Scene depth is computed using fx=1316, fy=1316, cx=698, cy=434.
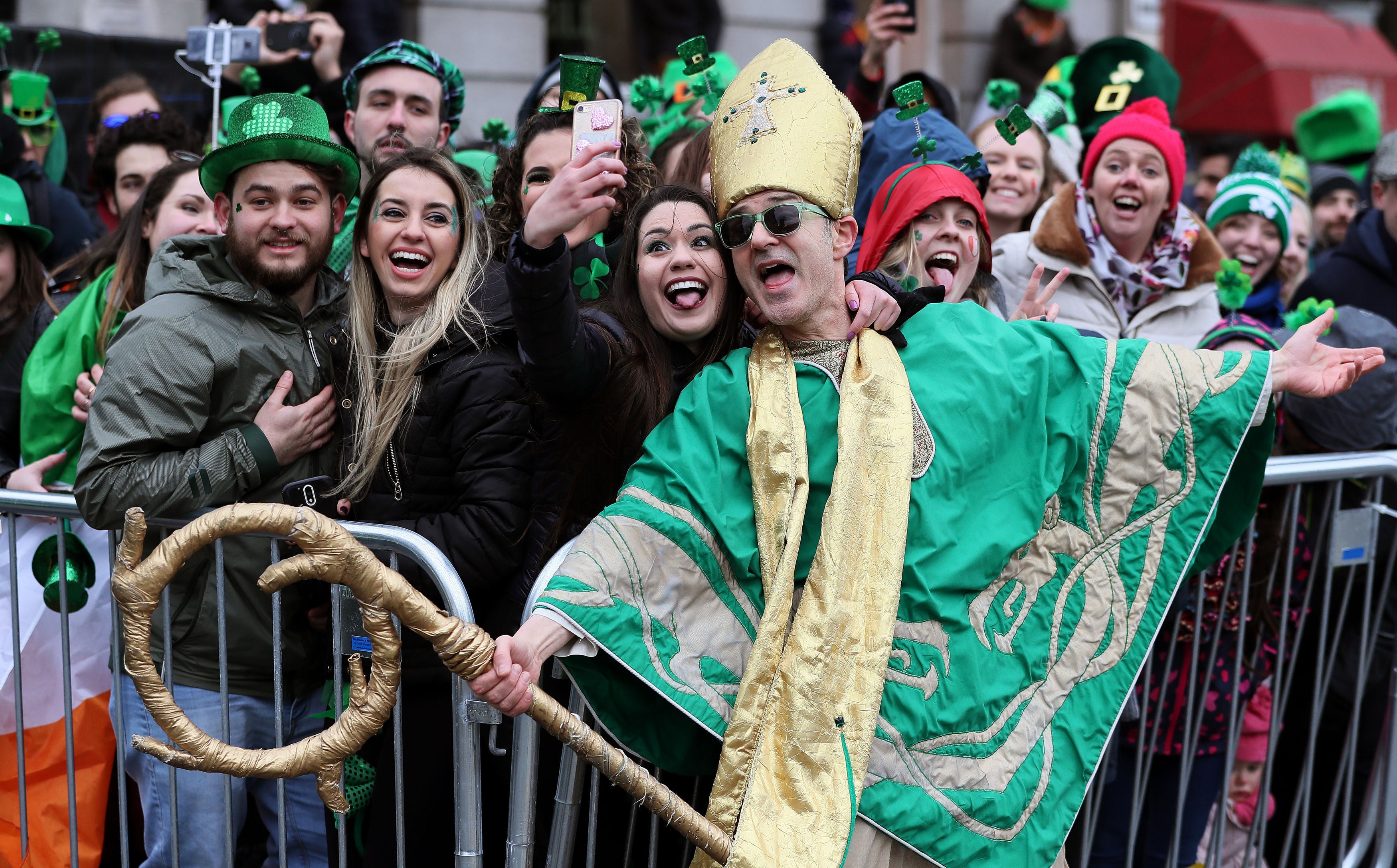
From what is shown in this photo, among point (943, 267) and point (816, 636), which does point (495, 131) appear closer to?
point (943, 267)

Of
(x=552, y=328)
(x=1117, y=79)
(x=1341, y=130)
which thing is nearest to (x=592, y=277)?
(x=552, y=328)

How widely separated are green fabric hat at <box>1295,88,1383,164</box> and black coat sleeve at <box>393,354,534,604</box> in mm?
7130

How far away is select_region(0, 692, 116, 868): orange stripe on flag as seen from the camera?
321 centimetres

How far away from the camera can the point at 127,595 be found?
7.12 feet

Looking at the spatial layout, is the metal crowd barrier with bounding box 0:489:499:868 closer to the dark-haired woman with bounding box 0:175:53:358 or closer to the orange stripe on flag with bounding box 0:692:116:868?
the orange stripe on flag with bounding box 0:692:116:868

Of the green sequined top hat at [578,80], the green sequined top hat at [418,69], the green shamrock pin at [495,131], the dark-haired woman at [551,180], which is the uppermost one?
the green sequined top hat at [418,69]

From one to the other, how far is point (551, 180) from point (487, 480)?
2.80 ft

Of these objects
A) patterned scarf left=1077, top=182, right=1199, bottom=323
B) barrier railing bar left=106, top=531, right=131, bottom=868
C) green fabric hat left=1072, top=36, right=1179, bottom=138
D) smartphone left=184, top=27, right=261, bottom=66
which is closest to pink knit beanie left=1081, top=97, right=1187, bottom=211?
patterned scarf left=1077, top=182, right=1199, bottom=323

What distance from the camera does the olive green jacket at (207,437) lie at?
2.85m

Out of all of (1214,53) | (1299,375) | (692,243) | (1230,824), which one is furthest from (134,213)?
(1214,53)

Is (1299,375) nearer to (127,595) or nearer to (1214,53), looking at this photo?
(127,595)

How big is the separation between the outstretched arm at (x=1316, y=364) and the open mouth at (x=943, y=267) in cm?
90

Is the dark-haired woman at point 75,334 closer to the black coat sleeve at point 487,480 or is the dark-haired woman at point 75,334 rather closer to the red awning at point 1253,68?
the black coat sleeve at point 487,480

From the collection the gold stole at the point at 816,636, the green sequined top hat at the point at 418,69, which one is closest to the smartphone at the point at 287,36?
the green sequined top hat at the point at 418,69
